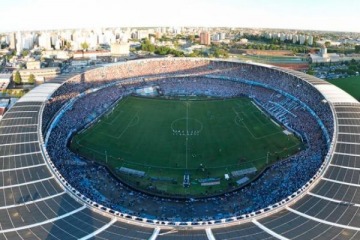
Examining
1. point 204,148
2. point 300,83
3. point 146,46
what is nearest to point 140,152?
point 204,148

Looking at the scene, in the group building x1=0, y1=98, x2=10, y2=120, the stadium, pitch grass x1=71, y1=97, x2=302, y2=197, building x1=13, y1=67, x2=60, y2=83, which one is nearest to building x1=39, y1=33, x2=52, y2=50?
building x1=13, y1=67, x2=60, y2=83

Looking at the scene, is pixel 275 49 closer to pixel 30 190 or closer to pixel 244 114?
pixel 244 114

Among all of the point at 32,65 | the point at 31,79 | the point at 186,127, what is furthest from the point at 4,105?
the point at 32,65

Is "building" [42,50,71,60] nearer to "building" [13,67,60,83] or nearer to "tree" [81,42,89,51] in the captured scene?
"tree" [81,42,89,51]

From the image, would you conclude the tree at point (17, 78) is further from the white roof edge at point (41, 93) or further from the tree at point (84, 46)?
the tree at point (84, 46)

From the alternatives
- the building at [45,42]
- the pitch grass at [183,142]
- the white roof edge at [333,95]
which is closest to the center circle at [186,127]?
the pitch grass at [183,142]

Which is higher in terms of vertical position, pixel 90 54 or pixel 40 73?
pixel 90 54

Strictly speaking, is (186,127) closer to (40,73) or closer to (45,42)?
(40,73)
